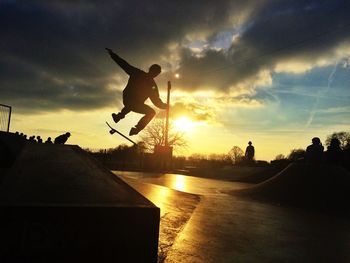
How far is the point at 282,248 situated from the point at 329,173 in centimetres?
693

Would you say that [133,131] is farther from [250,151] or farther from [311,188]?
[250,151]

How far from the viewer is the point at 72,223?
3105mm

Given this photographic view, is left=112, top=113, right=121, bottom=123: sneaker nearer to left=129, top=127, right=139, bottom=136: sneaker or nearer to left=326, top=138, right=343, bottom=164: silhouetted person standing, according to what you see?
left=129, top=127, right=139, bottom=136: sneaker

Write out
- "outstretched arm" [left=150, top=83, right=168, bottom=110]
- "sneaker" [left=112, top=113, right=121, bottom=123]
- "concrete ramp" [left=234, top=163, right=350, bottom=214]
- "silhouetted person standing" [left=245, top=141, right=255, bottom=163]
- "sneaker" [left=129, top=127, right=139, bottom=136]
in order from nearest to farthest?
"outstretched arm" [left=150, top=83, right=168, bottom=110]
"sneaker" [left=112, top=113, right=121, bottom=123]
"sneaker" [left=129, top=127, right=139, bottom=136]
"concrete ramp" [left=234, top=163, right=350, bottom=214]
"silhouetted person standing" [left=245, top=141, right=255, bottom=163]

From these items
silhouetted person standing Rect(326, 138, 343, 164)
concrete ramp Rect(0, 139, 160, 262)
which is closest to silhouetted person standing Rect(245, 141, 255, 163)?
silhouetted person standing Rect(326, 138, 343, 164)

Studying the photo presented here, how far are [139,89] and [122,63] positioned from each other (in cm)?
65

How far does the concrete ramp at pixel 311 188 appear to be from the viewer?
10.2 meters

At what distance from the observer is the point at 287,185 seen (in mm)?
11492

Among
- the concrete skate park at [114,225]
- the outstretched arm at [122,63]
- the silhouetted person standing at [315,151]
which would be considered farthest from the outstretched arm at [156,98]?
the silhouetted person standing at [315,151]

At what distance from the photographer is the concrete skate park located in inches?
120

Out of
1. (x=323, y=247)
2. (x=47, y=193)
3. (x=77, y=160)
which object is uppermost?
(x=77, y=160)

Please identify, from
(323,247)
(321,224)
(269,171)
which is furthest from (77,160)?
(269,171)

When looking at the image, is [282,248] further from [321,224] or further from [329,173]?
[329,173]

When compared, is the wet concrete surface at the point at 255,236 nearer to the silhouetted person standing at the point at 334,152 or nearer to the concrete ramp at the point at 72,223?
the concrete ramp at the point at 72,223
